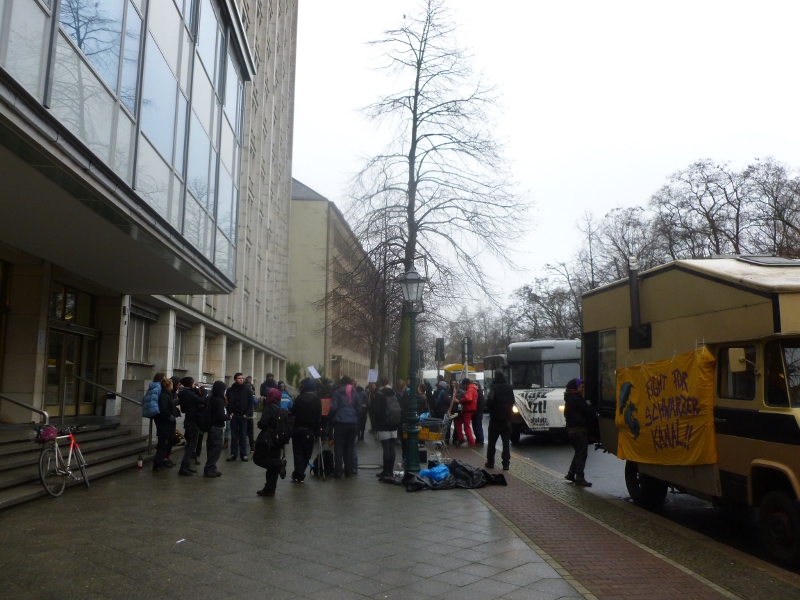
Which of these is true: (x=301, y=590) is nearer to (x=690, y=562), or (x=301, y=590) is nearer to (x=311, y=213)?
(x=690, y=562)

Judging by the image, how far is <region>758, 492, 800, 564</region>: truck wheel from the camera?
701cm

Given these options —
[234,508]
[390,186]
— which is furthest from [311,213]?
[234,508]

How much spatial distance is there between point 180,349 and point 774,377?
20.8 meters

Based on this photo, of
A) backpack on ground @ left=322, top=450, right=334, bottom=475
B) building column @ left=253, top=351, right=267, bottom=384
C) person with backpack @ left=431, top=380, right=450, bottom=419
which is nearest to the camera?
backpack on ground @ left=322, top=450, right=334, bottom=475

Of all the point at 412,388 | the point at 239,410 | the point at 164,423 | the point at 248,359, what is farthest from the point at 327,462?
the point at 248,359

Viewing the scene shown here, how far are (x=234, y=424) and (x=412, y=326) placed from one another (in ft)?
15.6

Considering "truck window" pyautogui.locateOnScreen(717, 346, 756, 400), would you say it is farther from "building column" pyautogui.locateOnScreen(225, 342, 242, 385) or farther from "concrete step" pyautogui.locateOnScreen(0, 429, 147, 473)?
"building column" pyautogui.locateOnScreen(225, 342, 242, 385)

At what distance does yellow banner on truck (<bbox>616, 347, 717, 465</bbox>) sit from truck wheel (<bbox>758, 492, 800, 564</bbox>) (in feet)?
3.34

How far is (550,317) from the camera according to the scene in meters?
62.6

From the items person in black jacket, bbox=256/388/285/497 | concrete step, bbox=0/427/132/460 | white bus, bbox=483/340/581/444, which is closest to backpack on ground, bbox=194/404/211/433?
concrete step, bbox=0/427/132/460

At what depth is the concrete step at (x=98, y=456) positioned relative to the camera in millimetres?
9617

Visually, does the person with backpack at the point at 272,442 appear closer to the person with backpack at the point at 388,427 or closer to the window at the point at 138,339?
the person with backpack at the point at 388,427

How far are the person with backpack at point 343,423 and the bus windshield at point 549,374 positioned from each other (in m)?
9.90

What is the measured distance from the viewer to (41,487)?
998 centimetres
